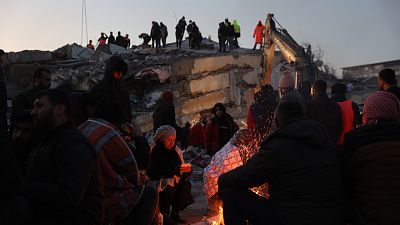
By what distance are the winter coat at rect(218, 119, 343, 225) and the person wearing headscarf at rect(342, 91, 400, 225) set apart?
0.13 m

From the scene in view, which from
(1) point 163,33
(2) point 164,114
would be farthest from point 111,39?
(2) point 164,114

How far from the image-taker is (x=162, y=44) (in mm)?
28109

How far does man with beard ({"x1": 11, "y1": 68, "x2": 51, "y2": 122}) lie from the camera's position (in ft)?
17.7

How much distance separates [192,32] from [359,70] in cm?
3436

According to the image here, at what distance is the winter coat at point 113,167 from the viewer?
3.75 metres

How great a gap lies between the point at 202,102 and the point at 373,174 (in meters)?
18.4

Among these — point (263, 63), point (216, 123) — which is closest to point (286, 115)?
point (216, 123)

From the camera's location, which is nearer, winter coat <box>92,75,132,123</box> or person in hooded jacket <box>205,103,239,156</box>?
winter coat <box>92,75,132,123</box>

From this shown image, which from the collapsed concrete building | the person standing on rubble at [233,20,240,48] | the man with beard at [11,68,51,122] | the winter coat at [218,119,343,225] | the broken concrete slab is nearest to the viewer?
the winter coat at [218,119,343,225]

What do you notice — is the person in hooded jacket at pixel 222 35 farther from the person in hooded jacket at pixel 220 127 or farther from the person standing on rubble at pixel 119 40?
the person in hooded jacket at pixel 220 127

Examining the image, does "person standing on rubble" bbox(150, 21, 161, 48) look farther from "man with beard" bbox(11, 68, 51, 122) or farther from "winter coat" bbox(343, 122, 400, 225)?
"winter coat" bbox(343, 122, 400, 225)

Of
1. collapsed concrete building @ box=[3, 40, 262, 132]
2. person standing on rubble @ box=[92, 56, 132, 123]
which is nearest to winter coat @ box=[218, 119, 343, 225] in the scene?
person standing on rubble @ box=[92, 56, 132, 123]

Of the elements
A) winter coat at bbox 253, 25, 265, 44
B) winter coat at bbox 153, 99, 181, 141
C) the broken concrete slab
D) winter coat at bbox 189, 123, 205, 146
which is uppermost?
winter coat at bbox 253, 25, 265, 44

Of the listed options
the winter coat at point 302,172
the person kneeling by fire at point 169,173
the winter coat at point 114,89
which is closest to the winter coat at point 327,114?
the person kneeling by fire at point 169,173
